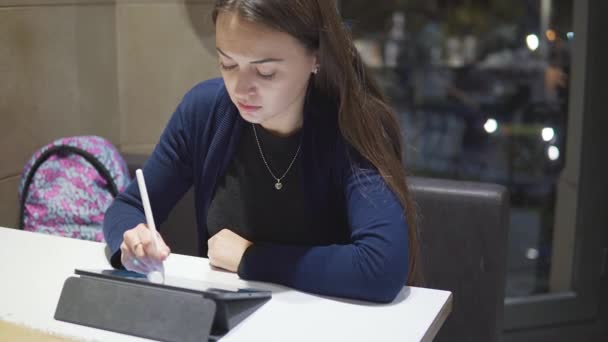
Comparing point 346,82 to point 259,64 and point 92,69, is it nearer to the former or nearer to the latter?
point 259,64

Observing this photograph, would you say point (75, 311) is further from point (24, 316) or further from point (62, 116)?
point (62, 116)

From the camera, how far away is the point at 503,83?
337 cm

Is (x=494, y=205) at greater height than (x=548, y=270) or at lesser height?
greater

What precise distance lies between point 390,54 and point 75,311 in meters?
2.85

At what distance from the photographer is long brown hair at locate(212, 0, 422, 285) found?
Result: 49.5 inches

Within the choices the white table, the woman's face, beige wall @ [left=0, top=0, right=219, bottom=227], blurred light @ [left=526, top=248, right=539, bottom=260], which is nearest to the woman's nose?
the woman's face

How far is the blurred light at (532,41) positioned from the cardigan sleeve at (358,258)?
6.15 feet

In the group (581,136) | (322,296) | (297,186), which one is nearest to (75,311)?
(322,296)

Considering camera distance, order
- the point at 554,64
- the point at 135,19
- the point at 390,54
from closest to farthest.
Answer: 1. the point at 135,19
2. the point at 554,64
3. the point at 390,54

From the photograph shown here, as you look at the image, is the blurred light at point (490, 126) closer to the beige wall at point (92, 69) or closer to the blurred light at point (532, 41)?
the blurred light at point (532, 41)

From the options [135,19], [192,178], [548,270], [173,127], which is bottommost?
[548,270]

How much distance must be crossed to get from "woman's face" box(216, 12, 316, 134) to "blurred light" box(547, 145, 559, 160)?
6.00 ft

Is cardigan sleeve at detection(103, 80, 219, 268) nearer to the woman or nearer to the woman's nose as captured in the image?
the woman

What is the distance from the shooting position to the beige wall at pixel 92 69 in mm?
2191
